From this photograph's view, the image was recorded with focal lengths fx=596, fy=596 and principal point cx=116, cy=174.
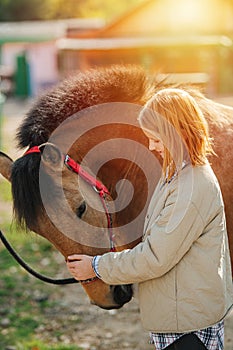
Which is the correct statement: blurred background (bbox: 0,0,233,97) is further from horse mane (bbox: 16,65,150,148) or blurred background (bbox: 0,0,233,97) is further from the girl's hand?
the girl's hand

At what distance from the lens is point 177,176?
2.15m

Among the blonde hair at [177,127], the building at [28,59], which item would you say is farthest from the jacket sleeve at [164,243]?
the building at [28,59]

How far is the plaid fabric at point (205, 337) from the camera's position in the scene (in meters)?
2.26

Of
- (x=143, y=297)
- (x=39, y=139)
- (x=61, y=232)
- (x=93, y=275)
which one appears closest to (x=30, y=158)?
(x=39, y=139)

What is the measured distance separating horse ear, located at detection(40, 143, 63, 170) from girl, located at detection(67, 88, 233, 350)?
42cm

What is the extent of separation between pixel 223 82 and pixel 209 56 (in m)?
1.18

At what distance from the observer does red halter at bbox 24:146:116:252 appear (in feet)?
8.07

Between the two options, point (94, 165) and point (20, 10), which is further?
point (20, 10)

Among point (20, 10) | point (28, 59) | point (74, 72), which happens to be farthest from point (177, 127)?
point (20, 10)

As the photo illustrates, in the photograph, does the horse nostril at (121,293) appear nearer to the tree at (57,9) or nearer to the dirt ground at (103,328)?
the dirt ground at (103,328)

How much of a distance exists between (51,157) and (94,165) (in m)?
0.33

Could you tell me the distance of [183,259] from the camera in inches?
84.9

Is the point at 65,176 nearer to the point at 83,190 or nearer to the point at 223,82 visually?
the point at 83,190

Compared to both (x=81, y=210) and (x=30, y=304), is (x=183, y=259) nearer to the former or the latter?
(x=81, y=210)
